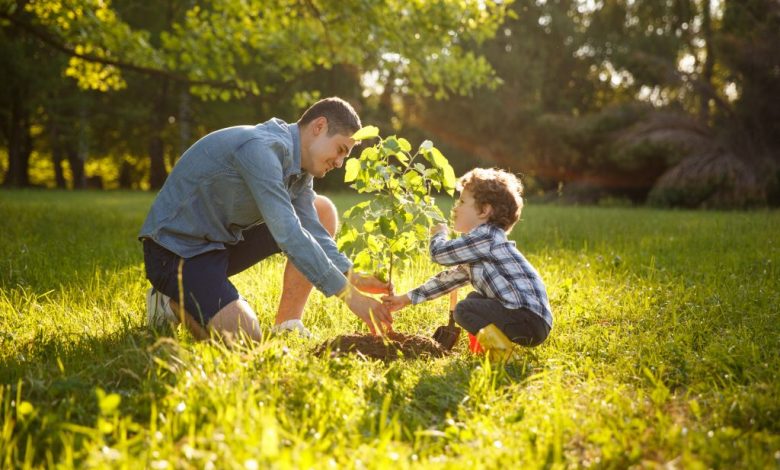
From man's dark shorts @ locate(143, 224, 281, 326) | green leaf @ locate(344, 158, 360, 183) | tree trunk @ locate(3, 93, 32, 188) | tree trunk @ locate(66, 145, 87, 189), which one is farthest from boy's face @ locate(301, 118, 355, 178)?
tree trunk @ locate(66, 145, 87, 189)

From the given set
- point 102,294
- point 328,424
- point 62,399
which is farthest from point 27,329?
point 328,424

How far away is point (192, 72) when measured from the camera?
30.0 feet

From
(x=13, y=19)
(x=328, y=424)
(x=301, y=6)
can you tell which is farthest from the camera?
(x=301, y=6)

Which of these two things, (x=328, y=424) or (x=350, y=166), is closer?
(x=328, y=424)

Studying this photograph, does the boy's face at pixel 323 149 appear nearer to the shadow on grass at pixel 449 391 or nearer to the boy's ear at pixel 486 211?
the boy's ear at pixel 486 211

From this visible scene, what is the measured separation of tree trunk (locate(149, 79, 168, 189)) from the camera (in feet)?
78.0

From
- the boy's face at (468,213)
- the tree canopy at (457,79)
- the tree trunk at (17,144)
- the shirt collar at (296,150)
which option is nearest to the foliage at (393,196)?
the boy's face at (468,213)

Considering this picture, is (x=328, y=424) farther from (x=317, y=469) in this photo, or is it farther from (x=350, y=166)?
(x=350, y=166)

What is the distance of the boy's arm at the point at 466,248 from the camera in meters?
3.46

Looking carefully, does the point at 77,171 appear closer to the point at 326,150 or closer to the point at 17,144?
the point at 17,144

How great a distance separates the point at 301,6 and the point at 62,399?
890 cm

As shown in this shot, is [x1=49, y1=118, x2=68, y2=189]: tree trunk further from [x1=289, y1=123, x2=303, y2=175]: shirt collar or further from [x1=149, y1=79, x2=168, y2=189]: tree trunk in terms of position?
[x1=289, y1=123, x2=303, y2=175]: shirt collar

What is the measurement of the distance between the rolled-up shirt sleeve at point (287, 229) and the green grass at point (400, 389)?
0.42 m

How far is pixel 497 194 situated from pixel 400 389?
4.20 ft
